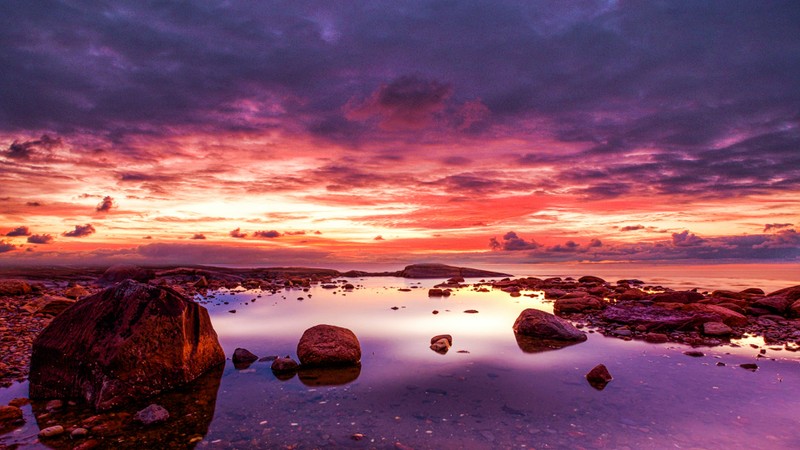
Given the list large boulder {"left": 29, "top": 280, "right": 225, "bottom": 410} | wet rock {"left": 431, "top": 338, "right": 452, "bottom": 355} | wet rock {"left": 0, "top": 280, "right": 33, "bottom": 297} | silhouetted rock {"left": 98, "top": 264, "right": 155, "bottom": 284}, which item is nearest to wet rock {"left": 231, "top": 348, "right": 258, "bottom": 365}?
large boulder {"left": 29, "top": 280, "right": 225, "bottom": 410}

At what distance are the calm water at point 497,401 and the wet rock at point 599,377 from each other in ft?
0.79

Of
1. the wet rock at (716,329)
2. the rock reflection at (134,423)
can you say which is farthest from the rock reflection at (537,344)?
the rock reflection at (134,423)

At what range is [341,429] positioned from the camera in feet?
26.4

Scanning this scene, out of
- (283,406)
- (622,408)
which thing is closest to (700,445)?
(622,408)

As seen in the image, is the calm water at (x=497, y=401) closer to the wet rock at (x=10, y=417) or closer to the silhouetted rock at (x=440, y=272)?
the wet rock at (x=10, y=417)

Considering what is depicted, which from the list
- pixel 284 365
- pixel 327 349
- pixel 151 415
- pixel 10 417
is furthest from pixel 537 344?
pixel 10 417

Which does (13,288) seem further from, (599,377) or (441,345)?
(599,377)

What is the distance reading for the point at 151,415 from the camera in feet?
27.2

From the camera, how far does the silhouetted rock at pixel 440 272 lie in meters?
69.4

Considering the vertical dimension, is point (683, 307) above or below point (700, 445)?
above

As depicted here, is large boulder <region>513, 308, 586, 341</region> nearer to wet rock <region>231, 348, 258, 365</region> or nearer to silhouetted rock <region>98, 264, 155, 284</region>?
wet rock <region>231, 348, 258, 365</region>

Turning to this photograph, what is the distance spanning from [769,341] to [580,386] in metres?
10.7

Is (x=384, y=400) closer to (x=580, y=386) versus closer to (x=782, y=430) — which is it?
(x=580, y=386)

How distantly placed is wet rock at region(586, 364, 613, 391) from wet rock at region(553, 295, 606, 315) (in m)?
13.3
